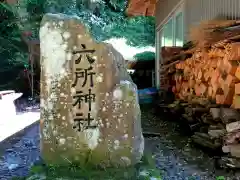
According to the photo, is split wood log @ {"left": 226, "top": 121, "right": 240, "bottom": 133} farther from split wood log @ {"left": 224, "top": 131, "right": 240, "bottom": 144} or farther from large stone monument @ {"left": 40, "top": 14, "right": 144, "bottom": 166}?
large stone monument @ {"left": 40, "top": 14, "right": 144, "bottom": 166}

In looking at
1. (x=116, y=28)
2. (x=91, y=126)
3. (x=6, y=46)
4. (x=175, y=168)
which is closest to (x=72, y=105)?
(x=91, y=126)

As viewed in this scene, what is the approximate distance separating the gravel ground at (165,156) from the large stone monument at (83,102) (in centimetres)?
110

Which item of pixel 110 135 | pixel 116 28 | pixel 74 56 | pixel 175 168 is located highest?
pixel 116 28

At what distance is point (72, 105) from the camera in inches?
143

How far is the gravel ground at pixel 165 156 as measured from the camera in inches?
177

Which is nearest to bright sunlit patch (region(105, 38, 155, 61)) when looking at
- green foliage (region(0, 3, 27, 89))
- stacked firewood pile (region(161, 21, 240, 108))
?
green foliage (region(0, 3, 27, 89))

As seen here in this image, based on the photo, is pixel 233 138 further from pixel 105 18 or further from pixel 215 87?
pixel 105 18

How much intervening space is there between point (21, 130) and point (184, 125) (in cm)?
346

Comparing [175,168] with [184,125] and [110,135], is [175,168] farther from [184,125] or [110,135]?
[184,125]

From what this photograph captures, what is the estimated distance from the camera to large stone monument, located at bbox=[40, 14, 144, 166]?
11.7ft

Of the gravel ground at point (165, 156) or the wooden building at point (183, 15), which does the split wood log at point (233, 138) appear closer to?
the gravel ground at point (165, 156)

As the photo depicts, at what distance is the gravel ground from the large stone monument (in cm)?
110

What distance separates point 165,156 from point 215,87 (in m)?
1.42

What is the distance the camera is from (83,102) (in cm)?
362
